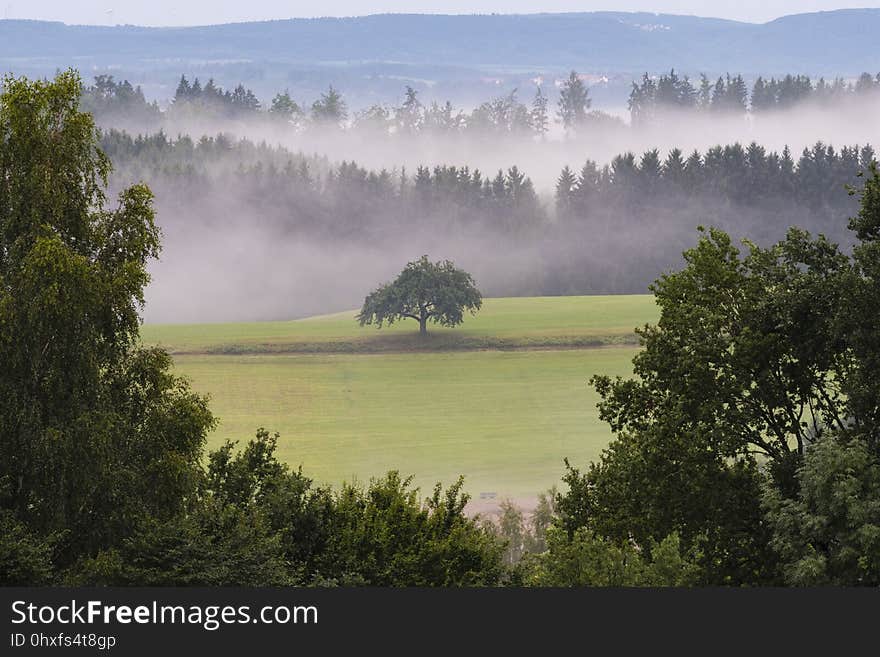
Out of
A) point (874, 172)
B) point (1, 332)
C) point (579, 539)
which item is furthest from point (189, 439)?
point (874, 172)

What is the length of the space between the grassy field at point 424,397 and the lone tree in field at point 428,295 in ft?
15.5

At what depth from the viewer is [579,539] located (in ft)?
91.9

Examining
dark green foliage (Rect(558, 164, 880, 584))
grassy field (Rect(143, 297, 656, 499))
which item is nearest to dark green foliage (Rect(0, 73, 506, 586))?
dark green foliage (Rect(558, 164, 880, 584))

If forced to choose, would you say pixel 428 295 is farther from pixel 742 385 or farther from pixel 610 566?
pixel 610 566

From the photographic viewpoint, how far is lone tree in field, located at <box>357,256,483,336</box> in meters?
134

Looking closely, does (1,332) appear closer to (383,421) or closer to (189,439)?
(189,439)

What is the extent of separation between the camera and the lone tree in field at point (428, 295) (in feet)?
441

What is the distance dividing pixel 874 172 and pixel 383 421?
86.5 metres

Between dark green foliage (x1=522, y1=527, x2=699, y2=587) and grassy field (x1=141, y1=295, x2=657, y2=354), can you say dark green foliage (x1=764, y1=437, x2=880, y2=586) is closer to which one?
dark green foliage (x1=522, y1=527, x2=699, y2=587)

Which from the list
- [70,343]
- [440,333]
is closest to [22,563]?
A: [70,343]

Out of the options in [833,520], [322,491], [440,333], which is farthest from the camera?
[440,333]

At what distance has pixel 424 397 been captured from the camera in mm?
123438

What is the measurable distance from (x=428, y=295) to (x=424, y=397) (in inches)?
672

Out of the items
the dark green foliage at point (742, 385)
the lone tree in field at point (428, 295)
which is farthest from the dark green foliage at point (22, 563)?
→ the lone tree in field at point (428, 295)
